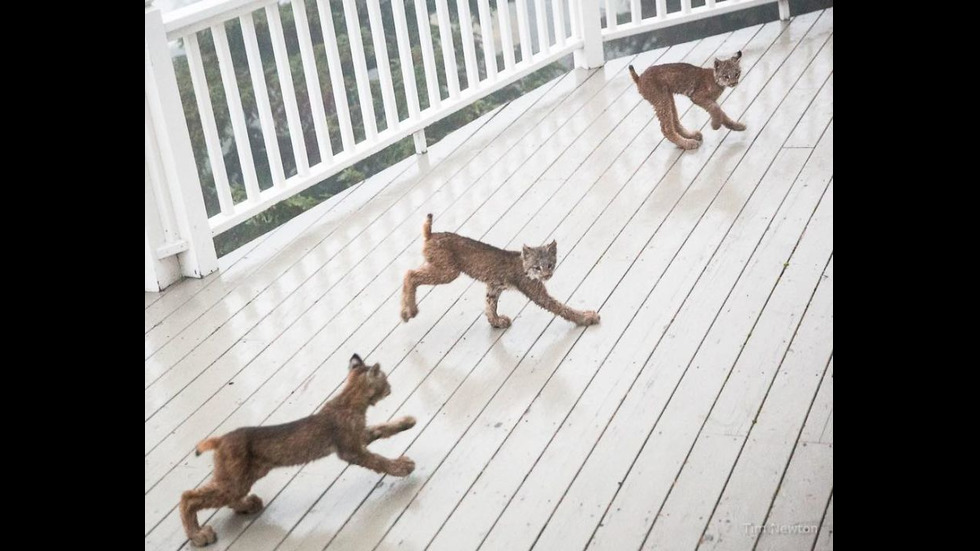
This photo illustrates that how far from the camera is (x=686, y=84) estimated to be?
4.94 m

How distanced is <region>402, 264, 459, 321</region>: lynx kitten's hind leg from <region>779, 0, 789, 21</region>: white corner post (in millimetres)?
3672

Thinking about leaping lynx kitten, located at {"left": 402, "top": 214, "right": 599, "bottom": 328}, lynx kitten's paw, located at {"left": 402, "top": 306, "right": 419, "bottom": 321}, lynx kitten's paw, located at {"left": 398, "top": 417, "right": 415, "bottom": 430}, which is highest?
leaping lynx kitten, located at {"left": 402, "top": 214, "right": 599, "bottom": 328}

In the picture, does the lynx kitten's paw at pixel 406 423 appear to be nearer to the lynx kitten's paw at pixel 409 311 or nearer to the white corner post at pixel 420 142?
the lynx kitten's paw at pixel 409 311

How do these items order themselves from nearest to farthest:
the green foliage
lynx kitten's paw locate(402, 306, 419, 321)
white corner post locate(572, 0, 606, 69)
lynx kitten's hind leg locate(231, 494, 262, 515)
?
lynx kitten's hind leg locate(231, 494, 262, 515) → lynx kitten's paw locate(402, 306, 419, 321) → the green foliage → white corner post locate(572, 0, 606, 69)

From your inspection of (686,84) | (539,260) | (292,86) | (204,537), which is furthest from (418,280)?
(686,84)

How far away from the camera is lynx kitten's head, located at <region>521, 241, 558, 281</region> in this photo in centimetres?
345

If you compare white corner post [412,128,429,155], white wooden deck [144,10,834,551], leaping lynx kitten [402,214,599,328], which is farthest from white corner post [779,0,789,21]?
leaping lynx kitten [402,214,599,328]

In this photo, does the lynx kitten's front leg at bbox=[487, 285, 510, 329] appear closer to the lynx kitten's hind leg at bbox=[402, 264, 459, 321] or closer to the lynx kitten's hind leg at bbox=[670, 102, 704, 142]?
the lynx kitten's hind leg at bbox=[402, 264, 459, 321]

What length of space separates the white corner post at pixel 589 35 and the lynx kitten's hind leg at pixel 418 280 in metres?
2.95

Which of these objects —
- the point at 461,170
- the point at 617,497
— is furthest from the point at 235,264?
the point at 617,497

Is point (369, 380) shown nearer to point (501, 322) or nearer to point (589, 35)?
point (501, 322)
